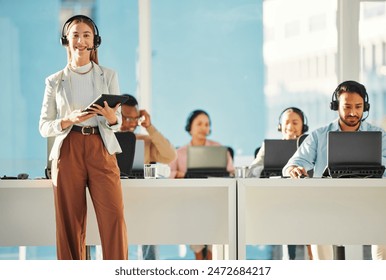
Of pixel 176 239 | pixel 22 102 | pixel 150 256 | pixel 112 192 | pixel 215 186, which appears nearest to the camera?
pixel 112 192

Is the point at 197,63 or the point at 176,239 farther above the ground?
the point at 197,63

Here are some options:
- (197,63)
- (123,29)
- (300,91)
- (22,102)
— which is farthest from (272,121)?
(22,102)

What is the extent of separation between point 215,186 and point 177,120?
12.0 feet

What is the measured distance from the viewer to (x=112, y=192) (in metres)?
3.94

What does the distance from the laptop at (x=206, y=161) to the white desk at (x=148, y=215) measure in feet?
1.51

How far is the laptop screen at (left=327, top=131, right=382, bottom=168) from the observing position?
4305 millimetres

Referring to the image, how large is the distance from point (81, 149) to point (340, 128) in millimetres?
1671

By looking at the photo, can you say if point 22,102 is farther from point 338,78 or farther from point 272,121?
point 338,78

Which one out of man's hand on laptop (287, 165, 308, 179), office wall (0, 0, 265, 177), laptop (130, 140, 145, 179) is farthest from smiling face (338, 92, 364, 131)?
office wall (0, 0, 265, 177)

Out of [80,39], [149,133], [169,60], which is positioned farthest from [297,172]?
[169,60]

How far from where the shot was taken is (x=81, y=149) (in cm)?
390

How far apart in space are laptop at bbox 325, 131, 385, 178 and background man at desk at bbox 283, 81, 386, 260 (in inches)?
7.9

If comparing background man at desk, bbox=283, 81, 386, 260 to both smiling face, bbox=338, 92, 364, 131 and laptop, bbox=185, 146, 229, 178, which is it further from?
laptop, bbox=185, 146, 229, 178

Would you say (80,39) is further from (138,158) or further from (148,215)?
(148,215)
